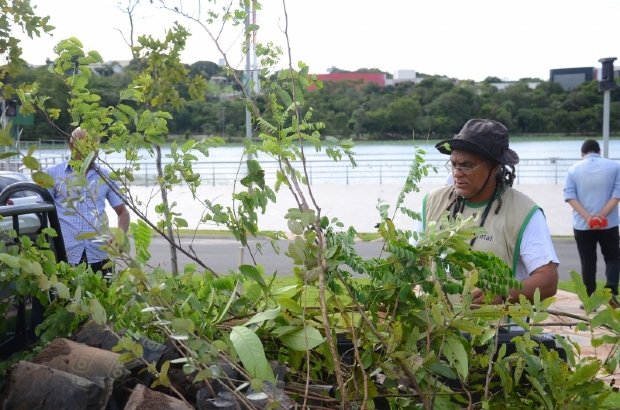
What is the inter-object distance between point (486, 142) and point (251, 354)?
218 cm

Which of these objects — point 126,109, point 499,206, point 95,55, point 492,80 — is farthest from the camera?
point 492,80

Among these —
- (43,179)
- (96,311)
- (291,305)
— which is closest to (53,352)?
(96,311)

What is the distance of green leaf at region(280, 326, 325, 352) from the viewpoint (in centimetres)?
167

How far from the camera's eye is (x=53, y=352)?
5.65 ft

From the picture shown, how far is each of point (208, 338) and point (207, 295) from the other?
0.29m

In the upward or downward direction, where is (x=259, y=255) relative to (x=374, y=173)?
downward

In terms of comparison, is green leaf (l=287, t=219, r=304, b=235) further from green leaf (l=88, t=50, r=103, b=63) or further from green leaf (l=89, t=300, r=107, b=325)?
green leaf (l=88, t=50, r=103, b=63)

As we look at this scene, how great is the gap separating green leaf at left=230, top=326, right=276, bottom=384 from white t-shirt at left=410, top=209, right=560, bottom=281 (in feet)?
5.76

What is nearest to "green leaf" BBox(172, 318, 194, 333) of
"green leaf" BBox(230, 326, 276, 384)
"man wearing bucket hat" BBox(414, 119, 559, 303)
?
"green leaf" BBox(230, 326, 276, 384)

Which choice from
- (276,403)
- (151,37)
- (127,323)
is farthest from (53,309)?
(151,37)

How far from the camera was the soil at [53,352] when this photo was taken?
171cm

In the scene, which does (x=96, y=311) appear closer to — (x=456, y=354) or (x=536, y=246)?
(x=456, y=354)

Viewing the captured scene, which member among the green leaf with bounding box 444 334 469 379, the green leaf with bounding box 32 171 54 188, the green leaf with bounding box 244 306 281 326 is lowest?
the green leaf with bounding box 444 334 469 379

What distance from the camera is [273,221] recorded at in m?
17.9
